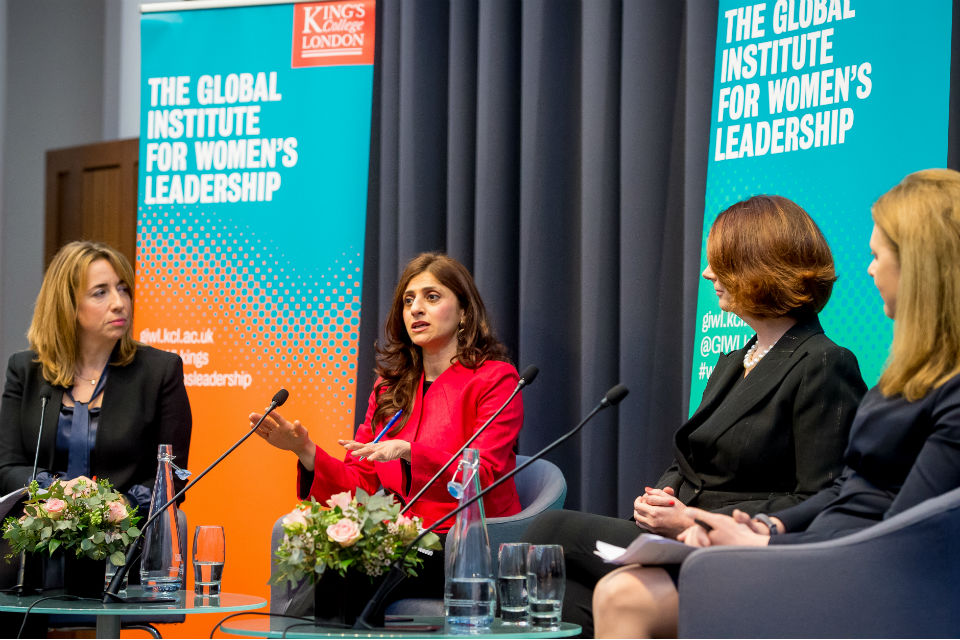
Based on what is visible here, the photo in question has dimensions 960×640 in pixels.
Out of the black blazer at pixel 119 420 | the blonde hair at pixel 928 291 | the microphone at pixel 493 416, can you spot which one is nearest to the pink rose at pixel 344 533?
the microphone at pixel 493 416

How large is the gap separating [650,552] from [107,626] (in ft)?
4.33

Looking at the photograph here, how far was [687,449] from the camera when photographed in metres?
2.64

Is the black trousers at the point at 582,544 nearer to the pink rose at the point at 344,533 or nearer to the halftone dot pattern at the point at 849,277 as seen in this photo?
the pink rose at the point at 344,533

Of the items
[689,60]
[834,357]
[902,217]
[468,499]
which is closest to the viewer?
[902,217]

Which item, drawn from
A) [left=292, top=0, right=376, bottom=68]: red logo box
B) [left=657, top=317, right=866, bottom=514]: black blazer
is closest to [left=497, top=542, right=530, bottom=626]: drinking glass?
[left=657, top=317, right=866, bottom=514]: black blazer

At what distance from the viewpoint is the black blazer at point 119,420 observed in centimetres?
348

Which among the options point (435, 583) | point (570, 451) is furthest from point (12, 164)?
point (435, 583)

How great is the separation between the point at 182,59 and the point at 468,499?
2.78m

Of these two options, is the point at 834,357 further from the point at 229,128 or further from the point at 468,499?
the point at 229,128

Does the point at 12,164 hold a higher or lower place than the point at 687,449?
higher

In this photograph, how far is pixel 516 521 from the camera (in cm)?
295

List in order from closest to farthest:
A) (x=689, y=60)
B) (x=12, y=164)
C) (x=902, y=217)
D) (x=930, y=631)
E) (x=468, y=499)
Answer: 1. (x=930, y=631)
2. (x=902, y=217)
3. (x=468, y=499)
4. (x=689, y=60)
5. (x=12, y=164)

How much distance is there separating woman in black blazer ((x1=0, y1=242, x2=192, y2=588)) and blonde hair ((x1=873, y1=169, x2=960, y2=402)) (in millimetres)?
2384

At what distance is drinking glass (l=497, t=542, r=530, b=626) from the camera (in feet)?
6.85
